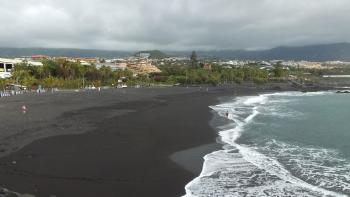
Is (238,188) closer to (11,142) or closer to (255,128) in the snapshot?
(11,142)

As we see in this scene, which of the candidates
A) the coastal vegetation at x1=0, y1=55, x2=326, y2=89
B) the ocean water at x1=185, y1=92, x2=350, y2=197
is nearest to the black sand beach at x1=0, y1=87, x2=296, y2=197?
the ocean water at x1=185, y1=92, x2=350, y2=197

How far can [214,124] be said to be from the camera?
37.6 meters

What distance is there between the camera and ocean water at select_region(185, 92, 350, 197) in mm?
17578

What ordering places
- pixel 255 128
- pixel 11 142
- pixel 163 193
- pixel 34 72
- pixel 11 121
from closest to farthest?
pixel 163 193, pixel 11 142, pixel 11 121, pixel 255 128, pixel 34 72

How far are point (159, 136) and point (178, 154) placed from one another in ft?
18.3

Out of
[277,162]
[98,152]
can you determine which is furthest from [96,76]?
[277,162]

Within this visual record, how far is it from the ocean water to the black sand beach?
113 centimetres

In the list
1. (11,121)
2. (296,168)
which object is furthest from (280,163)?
(11,121)

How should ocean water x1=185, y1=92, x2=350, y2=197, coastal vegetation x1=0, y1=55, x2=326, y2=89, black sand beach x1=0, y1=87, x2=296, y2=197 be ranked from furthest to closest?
coastal vegetation x1=0, y1=55, x2=326, y2=89, ocean water x1=185, y1=92, x2=350, y2=197, black sand beach x1=0, y1=87, x2=296, y2=197

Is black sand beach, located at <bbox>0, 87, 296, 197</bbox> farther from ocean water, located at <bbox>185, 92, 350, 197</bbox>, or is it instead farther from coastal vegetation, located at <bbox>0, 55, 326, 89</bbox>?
coastal vegetation, located at <bbox>0, 55, 326, 89</bbox>

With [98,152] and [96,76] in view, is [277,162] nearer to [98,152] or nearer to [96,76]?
[98,152]

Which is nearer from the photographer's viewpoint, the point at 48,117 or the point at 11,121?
the point at 11,121

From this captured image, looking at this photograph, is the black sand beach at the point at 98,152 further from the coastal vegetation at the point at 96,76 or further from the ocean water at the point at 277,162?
the coastal vegetation at the point at 96,76


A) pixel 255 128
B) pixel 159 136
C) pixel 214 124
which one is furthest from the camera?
pixel 214 124
